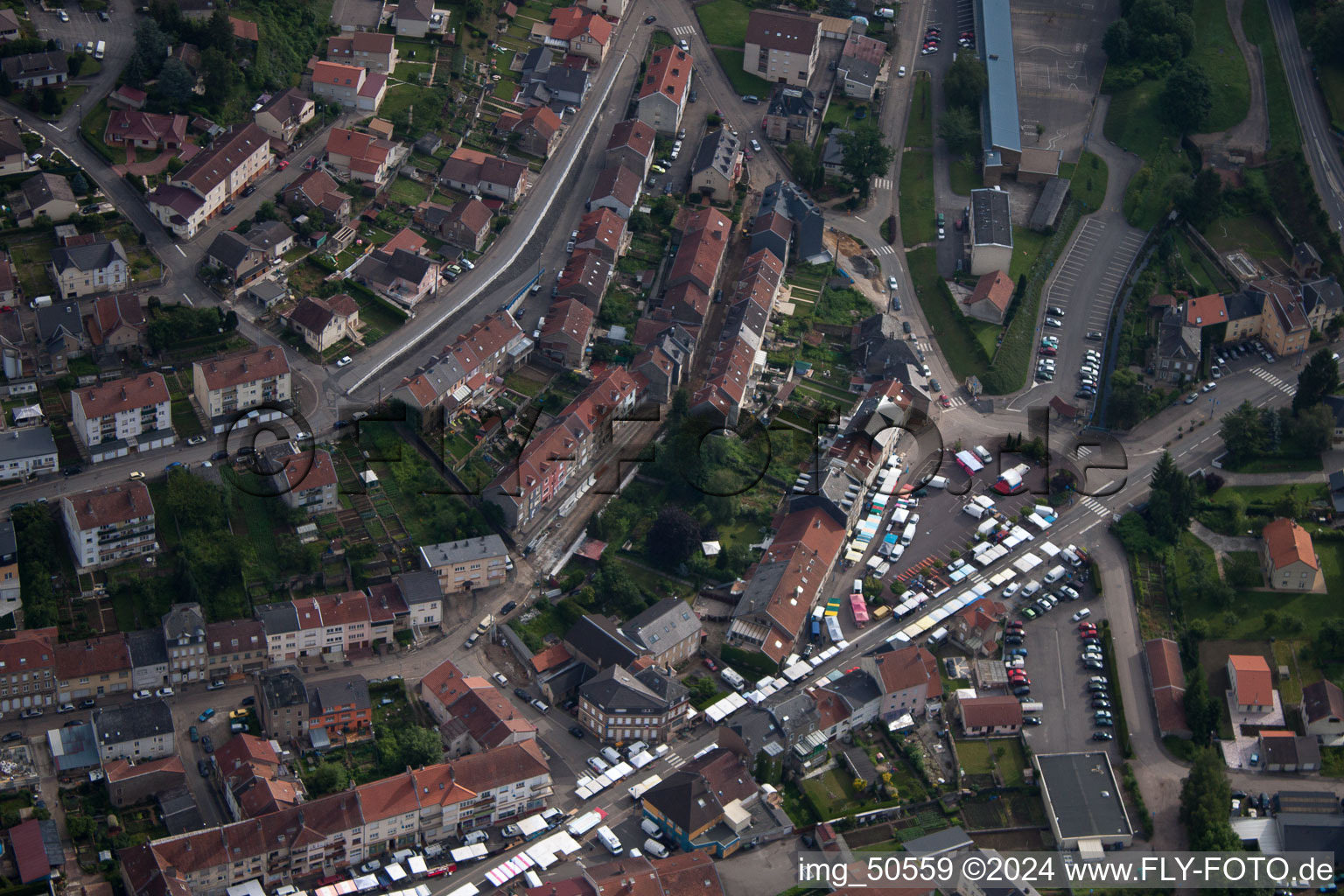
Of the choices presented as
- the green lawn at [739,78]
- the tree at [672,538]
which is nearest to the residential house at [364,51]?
the green lawn at [739,78]

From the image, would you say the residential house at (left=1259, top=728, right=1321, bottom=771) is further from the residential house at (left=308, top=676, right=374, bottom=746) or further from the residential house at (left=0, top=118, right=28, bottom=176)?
the residential house at (left=0, top=118, right=28, bottom=176)

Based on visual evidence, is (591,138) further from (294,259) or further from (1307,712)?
(1307,712)

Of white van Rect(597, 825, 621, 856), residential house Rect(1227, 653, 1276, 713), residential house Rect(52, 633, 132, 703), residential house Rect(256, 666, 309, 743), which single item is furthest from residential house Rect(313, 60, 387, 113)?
residential house Rect(1227, 653, 1276, 713)

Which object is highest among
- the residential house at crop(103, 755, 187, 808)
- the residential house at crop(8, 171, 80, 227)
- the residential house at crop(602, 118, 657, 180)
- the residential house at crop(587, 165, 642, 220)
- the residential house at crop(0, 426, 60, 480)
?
the residential house at crop(8, 171, 80, 227)

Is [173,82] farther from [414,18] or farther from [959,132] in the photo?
[959,132]

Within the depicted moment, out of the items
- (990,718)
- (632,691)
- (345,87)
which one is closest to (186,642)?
(632,691)
